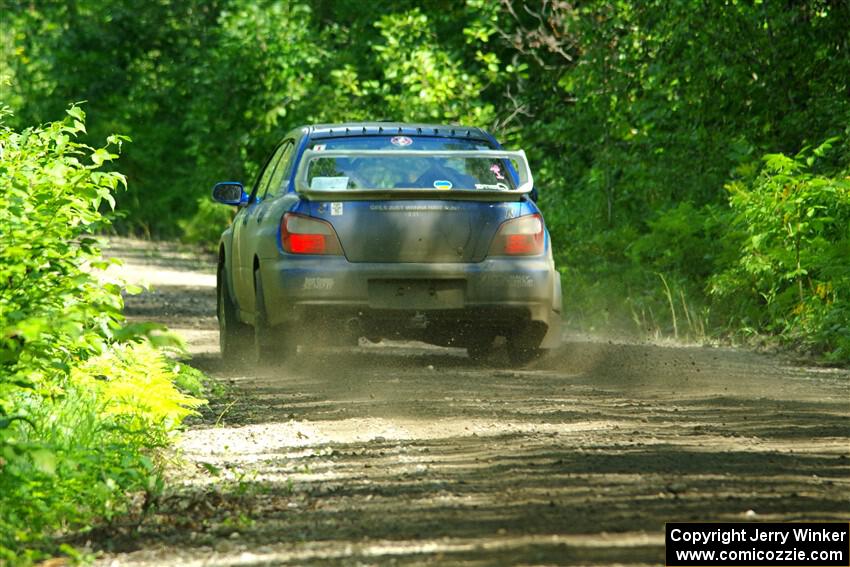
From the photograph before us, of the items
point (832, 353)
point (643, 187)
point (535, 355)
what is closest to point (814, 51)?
point (643, 187)

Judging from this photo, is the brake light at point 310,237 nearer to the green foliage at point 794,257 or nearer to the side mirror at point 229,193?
the side mirror at point 229,193

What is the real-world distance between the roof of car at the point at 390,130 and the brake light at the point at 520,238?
112cm

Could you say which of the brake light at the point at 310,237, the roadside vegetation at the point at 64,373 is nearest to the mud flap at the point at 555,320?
the brake light at the point at 310,237

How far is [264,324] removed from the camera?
11.8m

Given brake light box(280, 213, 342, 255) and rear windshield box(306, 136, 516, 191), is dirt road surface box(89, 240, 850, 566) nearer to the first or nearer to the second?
brake light box(280, 213, 342, 255)

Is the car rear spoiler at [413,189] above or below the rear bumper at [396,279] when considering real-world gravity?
above

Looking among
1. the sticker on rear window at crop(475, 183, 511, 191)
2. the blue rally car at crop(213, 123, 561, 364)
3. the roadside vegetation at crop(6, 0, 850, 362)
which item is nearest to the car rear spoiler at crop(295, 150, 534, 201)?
the blue rally car at crop(213, 123, 561, 364)

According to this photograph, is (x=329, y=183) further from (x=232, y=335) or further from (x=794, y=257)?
(x=794, y=257)

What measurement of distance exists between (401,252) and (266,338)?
4.09ft

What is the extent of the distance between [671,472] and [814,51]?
38.0ft

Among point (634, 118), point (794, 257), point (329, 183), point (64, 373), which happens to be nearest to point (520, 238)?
point (329, 183)

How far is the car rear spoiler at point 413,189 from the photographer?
11375 mm

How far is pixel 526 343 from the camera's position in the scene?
1216cm

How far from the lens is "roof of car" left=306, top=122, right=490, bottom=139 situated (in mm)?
12375
